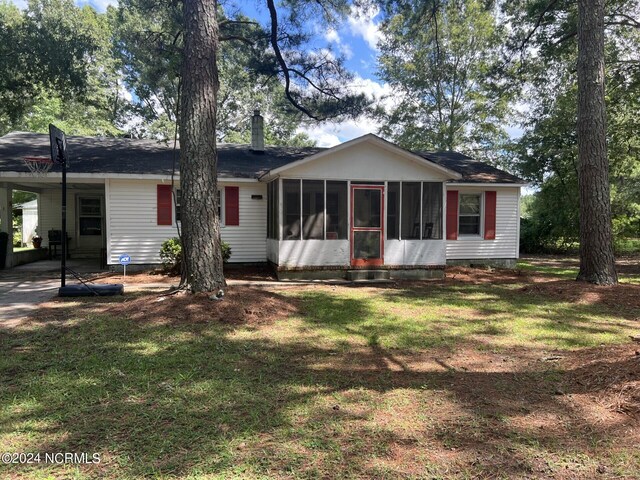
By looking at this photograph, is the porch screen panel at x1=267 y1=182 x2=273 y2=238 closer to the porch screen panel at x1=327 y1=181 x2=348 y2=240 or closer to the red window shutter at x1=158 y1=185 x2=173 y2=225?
the porch screen panel at x1=327 y1=181 x2=348 y2=240

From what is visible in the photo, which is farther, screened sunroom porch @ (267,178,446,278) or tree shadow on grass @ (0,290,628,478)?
screened sunroom porch @ (267,178,446,278)

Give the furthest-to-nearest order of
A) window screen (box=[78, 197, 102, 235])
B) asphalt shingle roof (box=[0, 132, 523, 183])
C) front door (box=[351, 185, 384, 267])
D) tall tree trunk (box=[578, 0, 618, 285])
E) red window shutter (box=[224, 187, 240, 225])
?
1. window screen (box=[78, 197, 102, 235])
2. red window shutter (box=[224, 187, 240, 225])
3. asphalt shingle roof (box=[0, 132, 523, 183])
4. front door (box=[351, 185, 384, 267])
5. tall tree trunk (box=[578, 0, 618, 285])


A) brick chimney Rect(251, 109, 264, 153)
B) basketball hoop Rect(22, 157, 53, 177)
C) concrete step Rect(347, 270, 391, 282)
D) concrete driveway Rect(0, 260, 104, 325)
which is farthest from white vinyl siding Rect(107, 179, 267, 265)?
concrete step Rect(347, 270, 391, 282)

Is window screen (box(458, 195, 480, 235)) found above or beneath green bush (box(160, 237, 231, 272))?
above

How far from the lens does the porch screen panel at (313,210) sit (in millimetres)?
10031

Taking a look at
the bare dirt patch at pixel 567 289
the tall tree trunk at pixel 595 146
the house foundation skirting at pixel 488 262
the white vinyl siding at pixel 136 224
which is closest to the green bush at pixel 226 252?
the white vinyl siding at pixel 136 224

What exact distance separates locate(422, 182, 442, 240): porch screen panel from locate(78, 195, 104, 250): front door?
38.2 feet

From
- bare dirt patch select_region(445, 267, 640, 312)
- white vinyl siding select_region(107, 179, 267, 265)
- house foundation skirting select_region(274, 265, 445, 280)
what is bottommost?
bare dirt patch select_region(445, 267, 640, 312)

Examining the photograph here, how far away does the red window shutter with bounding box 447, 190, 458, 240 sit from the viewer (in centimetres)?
1287

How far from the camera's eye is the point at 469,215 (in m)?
13.4

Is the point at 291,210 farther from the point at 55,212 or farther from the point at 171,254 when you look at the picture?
the point at 55,212

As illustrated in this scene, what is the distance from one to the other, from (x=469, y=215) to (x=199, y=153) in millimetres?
9894

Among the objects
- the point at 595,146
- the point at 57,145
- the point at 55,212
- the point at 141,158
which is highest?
the point at 141,158

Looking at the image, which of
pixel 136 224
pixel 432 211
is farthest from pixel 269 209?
pixel 432 211
